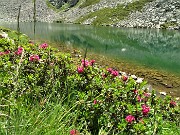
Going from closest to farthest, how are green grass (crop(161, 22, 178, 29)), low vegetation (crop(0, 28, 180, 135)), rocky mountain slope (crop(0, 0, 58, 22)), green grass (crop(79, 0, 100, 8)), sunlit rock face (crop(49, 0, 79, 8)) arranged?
1. low vegetation (crop(0, 28, 180, 135))
2. green grass (crop(161, 22, 178, 29))
3. green grass (crop(79, 0, 100, 8))
4. rocky mountain slope (crop(0, 0, 58, 22))
5. sunlit rock face (crop(49, 0, 79, 8))

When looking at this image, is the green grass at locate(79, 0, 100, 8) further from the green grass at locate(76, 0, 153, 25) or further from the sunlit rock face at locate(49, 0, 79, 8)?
the sunlit rock face at locate(49, 0, 79, 8)

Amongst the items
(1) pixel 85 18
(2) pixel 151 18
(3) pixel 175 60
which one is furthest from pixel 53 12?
(3) pixel 175 60

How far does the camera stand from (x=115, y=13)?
121 metres

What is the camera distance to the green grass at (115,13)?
380 ft

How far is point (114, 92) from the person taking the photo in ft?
22.4

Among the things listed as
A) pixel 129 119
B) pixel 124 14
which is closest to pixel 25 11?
pixel 124 14

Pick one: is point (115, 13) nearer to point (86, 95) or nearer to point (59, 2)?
point (59, 2)

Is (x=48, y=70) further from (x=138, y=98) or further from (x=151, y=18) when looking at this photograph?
(x=151, y=18)

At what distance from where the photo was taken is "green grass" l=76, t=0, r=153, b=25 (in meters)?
116

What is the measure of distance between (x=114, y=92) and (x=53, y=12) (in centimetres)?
16794

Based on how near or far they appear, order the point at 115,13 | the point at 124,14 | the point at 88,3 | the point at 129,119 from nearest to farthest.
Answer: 1. the point at 129,119
2. the point at 124,14
3. the point at 115,13
4. the point at 88,3

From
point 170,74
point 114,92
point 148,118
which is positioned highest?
point 114,92

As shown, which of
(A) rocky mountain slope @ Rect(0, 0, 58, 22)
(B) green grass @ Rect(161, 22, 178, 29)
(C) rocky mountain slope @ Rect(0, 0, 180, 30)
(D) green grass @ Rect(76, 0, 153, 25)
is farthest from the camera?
(A) rocky mountain slope @ Rect(0, 0, 58, 22)

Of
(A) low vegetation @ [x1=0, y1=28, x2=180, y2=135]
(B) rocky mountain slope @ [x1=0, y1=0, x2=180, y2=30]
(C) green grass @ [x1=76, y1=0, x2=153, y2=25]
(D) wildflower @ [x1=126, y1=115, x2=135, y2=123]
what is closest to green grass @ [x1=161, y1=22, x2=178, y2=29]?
(B) rocky mountain slope @ [x1=0, y1=0, x2=180, y2=30]
